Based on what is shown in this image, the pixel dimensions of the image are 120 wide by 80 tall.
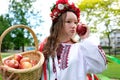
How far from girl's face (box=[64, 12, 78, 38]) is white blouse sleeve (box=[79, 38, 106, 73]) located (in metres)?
0.33

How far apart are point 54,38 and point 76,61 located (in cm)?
43

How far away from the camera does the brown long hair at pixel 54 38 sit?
9.06ft

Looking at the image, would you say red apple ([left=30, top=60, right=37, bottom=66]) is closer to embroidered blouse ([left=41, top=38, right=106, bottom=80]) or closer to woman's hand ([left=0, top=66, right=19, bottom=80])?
embroidered blouse ([left=41, top=38, right=106, bottom=80])

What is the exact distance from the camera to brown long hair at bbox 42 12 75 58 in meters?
2.76

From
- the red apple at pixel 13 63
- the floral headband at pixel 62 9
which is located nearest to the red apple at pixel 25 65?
the red apple at pixel 13 63

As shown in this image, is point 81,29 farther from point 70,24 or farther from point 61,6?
point 61,6

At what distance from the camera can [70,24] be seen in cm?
272

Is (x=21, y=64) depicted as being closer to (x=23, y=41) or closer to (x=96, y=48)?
(x=96, y=48)

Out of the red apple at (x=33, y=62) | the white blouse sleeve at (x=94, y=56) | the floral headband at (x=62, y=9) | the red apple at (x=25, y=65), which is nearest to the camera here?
the white blouse sleeve at (x=94, y=56)

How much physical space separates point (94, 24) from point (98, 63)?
2726cm

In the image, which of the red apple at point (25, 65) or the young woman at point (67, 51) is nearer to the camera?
the young woman at point (67, 51)

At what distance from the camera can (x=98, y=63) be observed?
2340mm

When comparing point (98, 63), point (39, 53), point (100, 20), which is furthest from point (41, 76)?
point (100, 20)

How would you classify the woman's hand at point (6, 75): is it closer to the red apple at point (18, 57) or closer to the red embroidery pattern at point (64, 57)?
the red apple at point (18, 57)
